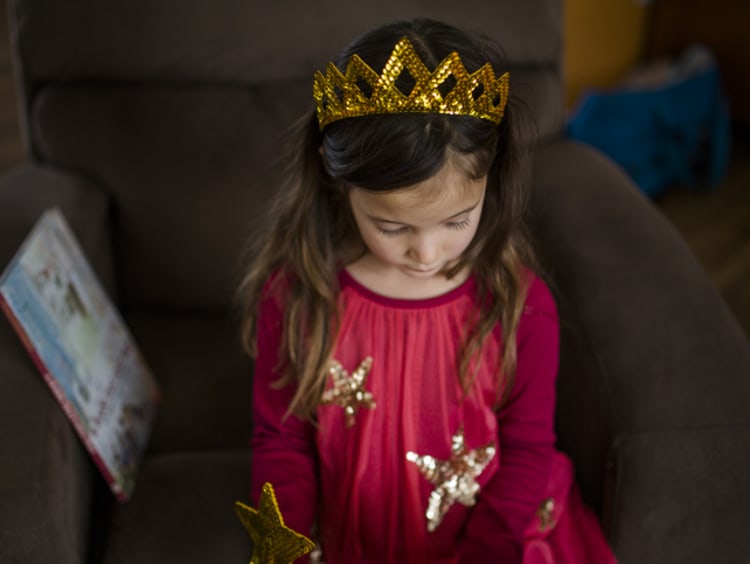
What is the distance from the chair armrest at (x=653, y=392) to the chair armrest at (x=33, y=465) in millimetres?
676

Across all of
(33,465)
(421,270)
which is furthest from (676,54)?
(33,465)

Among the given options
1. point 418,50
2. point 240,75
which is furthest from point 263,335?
point 240,75

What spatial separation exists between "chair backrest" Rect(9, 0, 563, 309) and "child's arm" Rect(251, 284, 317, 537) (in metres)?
0.39

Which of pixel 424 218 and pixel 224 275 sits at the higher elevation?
pixel 424 218

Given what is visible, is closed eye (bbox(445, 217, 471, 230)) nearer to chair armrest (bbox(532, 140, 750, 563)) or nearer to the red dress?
the red dress

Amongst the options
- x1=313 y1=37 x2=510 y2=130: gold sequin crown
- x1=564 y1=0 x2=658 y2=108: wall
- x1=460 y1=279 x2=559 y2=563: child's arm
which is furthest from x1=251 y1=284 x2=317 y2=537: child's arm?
x1=564 y1=0 x2=658 y2=108: wall

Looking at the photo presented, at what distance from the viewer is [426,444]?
1015 mm

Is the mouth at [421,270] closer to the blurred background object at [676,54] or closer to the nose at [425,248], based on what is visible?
the nose at [425,248]

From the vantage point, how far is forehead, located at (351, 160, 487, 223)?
799mm

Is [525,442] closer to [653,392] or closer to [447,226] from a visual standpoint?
[653,392]

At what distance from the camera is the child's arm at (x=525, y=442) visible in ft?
3.24

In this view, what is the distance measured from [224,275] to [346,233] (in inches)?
18.6

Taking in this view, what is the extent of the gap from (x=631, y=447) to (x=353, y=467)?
0.35 metres

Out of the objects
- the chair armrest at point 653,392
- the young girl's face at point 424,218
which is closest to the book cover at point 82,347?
the young girl's face at point 424,218
